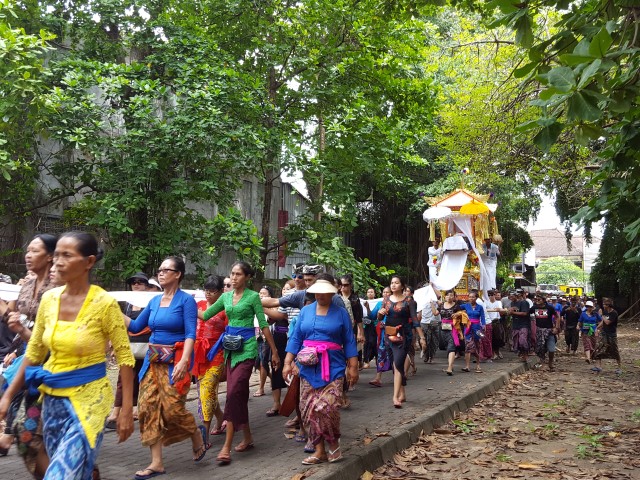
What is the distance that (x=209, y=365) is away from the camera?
21.0 feet

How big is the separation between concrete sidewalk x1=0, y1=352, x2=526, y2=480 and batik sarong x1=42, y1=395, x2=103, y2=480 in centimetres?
207

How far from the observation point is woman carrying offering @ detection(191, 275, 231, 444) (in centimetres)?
627

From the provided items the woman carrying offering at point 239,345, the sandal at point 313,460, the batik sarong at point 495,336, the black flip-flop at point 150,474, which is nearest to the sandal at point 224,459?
the woman carrying offering at point 239,345

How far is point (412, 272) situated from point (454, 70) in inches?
395

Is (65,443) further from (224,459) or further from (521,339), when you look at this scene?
(521,339)

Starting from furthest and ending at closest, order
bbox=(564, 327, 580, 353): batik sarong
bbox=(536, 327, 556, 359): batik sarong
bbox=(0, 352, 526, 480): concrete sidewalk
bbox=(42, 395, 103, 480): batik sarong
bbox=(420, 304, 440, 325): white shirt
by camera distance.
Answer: bbox=(564, 327, 580, 353): batik sarong < bbox=(536, 327, 556, 359): batik sarong < bbox=(420, 304, 440, 325): white shirt < bbox=(0, 352, 526, 480): concrete sidewalk < bbox=(42, 395, 103, 480): batik sarong

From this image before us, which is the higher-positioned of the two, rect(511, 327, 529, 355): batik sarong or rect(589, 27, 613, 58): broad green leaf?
rect(589, 27, 613, 58): broad green leaf

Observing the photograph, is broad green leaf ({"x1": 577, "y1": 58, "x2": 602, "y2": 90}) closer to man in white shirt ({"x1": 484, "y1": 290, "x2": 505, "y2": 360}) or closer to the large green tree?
the large green tree

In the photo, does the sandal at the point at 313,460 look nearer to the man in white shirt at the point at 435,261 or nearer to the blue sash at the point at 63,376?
the blue sash at the point at 63,376

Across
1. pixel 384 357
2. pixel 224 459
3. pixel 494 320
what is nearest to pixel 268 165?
pixel 384 357

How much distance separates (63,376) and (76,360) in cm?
11

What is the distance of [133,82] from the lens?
35.0 feet

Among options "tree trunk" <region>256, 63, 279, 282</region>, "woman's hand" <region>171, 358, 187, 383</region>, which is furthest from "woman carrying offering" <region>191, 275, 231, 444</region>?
"tree trunk" <region>256, 63, 279, 282</region>

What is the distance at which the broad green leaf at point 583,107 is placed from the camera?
3518 mm
